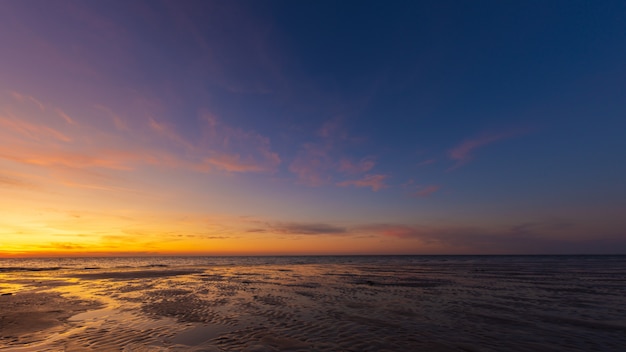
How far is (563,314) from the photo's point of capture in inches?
745

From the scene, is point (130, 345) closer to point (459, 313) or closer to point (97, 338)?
point (97, 338)

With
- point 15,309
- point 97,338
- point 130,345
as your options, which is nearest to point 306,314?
point 130,345

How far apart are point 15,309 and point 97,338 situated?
14.2 meters

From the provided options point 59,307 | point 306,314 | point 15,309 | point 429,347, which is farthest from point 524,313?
point 15,309

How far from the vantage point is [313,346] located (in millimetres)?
12773

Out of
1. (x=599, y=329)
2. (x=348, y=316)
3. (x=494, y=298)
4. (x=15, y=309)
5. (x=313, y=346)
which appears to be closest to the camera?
(x=313, y=346)

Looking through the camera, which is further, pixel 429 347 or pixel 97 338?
pixel 97 338

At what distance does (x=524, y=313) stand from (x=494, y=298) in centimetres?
631

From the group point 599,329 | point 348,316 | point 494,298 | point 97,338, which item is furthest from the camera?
point 494,298

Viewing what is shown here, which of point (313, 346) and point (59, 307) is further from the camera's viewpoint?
point (59, 307)

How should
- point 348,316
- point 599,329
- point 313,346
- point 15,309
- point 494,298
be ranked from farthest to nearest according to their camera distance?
1. point 494,298
2. point 15,309
3. point 348,316
4. point 599,329
5. point 313,346

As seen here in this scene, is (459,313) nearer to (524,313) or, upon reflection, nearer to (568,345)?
(524,313)

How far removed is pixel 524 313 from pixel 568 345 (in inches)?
280

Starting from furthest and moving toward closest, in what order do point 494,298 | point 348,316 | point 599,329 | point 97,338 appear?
point 494,298 < point 348,316 < point 599,329 < point 97,338
